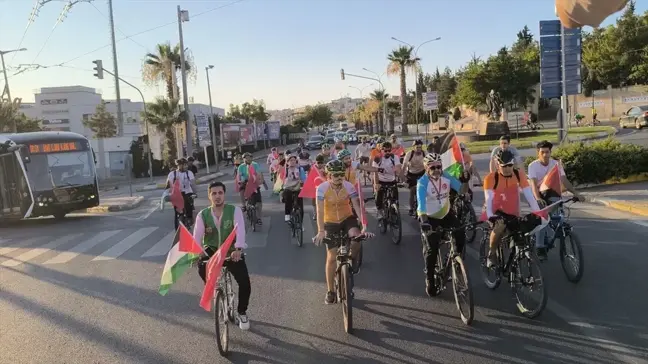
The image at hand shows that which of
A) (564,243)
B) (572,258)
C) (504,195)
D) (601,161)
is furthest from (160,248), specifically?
(601,161)

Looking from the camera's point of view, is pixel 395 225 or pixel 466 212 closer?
pixel 466 212

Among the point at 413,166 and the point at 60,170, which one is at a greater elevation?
the point at 60,170

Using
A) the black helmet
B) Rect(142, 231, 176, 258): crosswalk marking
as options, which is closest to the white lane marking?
the black helmet

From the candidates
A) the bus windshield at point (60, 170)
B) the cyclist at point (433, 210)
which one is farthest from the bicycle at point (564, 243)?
the bus windshield at point (60, 170)

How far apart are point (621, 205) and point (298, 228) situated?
7.03m

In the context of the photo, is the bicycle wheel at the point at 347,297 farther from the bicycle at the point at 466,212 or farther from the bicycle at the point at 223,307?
the bicycle at the point at 466,212

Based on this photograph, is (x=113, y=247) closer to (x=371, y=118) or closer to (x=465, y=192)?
(x=465, y=192)

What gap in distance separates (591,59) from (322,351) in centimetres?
6634

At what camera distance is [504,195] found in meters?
6.22

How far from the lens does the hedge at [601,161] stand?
1503cm

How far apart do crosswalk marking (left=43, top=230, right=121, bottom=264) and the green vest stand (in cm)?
660

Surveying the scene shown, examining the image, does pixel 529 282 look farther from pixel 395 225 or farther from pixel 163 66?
pixel 163 66

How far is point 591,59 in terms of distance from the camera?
62656mm

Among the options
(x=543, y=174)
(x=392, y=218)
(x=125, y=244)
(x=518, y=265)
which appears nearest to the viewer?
(x=518, y=265)
